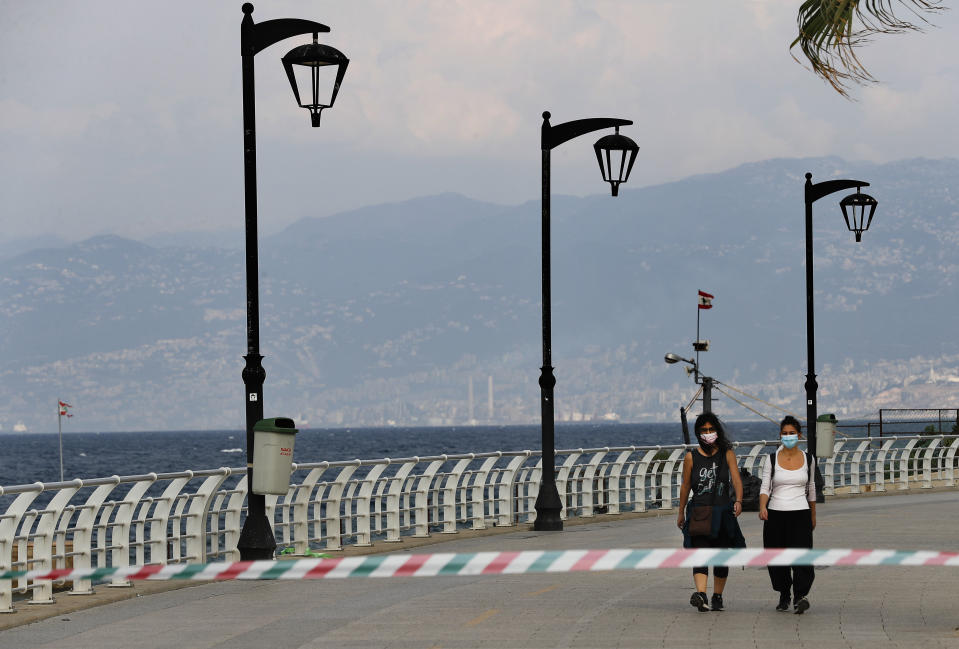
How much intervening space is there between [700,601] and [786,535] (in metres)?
0.92

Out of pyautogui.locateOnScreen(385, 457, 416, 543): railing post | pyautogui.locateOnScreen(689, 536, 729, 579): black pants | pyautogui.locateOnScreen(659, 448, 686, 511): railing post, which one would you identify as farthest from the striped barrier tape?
pyautogui.locateOnScreen(659, 448, 686, 511): railing post

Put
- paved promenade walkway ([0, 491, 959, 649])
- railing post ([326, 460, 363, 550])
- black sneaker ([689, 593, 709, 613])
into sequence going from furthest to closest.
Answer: railing post ([326, 460, 363, 550]) → black sneaker ([689, 593, 709, 613]) → paved promenade walkway ([0, 491, 959, 649])

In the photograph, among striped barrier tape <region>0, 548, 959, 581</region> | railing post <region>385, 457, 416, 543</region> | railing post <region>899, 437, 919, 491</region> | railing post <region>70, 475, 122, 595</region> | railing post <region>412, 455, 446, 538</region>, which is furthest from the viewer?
railing post <region>899, 437, 919, 491</region>

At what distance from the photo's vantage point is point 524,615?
13125 millimetres

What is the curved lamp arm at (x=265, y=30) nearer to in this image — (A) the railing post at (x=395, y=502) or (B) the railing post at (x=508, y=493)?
(A) the railing post at (x=395, y=502)

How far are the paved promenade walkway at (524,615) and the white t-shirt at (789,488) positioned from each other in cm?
83

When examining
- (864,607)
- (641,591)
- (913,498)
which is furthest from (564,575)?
(913,498)

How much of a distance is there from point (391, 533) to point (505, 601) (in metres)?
8.01

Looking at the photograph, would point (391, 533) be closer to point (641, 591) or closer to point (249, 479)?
point (249, 479)

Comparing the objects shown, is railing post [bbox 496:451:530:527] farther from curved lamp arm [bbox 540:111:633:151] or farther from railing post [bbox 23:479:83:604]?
railing post [bbox 23:479:83:604]

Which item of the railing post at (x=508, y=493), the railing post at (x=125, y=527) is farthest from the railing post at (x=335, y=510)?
the railing post at (x=508, y=493)

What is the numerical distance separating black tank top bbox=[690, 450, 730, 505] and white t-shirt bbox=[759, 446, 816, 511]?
0.32 metres

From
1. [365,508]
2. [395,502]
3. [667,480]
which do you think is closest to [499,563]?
[365,508]

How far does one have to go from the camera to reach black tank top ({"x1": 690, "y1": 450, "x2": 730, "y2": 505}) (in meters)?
13.5
